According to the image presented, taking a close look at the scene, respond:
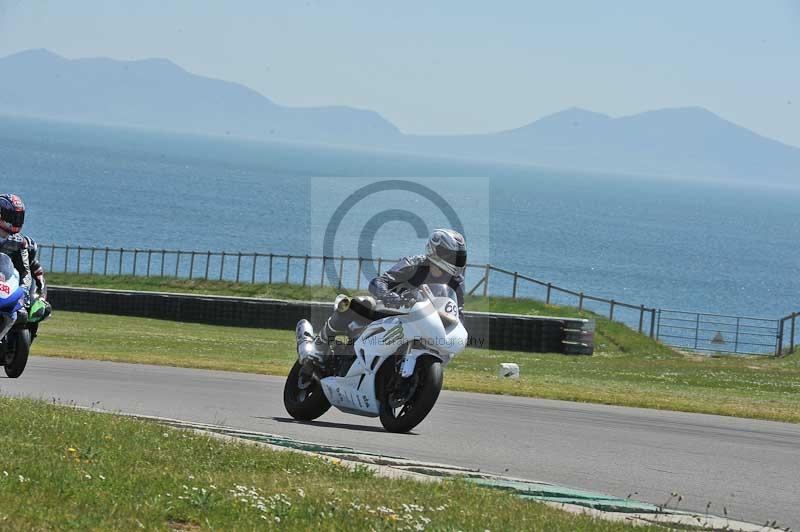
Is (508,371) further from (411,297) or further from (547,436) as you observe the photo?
(411,297)

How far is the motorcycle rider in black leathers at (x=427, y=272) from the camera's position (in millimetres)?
11758

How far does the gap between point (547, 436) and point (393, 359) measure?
6.08ft

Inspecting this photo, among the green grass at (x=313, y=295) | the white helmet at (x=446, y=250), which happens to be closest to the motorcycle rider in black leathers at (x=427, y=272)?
the white helmet at (x=446, y=250)

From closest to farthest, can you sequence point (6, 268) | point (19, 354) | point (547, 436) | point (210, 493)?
1. point (210, 493)
2. point (547, 436)
3. point (6, 268)
4. point (19, 354)

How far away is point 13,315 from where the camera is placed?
50.1ft

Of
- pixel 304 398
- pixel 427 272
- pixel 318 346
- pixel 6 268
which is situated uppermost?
pixel 427 272

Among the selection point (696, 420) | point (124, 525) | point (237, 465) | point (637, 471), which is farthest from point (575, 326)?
point (124, 525)

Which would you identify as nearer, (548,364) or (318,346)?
(318,346)

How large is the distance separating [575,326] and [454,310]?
2106cm

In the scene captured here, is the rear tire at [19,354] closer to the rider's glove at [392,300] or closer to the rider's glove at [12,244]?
the rider's glove at [12,244]

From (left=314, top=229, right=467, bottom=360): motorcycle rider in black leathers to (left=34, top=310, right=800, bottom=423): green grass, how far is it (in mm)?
6120

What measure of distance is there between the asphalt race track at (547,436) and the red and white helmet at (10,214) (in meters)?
1.86

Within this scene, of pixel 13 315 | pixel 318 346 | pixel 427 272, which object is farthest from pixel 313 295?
pixel 427 272

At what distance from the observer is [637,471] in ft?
34.2
